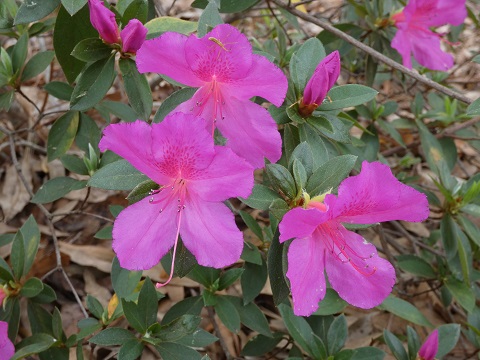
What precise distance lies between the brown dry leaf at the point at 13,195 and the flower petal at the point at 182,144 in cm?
141

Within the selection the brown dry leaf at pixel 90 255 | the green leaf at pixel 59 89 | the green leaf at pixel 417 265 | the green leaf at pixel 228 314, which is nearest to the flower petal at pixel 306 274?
the green leaf at pixel 228 314

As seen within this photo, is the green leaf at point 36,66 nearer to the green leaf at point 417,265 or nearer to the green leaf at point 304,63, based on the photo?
the green leaf at point 304,63

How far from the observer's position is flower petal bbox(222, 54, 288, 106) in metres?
1.14

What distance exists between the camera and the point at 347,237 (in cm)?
115

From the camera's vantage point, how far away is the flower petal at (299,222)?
961 millimetres

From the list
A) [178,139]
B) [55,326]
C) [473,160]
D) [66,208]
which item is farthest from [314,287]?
[473,160]

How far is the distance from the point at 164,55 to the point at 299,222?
17.9 inches

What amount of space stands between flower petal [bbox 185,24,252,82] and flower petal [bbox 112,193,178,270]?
0.28 m

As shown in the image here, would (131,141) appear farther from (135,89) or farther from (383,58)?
(383,58)

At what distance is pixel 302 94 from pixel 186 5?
2616 millimetres

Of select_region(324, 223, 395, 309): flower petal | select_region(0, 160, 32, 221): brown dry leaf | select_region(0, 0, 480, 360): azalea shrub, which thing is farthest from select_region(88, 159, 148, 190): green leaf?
select_region(0, 160, 32, 221): brown dry leaf

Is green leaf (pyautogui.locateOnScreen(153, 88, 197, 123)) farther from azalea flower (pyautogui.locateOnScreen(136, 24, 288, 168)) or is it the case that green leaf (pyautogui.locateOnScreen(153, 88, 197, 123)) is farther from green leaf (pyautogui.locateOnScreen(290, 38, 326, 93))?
green leaf (pyautogui.locateOnScreen(290, 38, 326, 93))

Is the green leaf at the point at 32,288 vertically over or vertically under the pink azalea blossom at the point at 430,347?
over

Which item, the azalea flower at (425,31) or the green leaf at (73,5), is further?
the azalea flower at (425,31)
